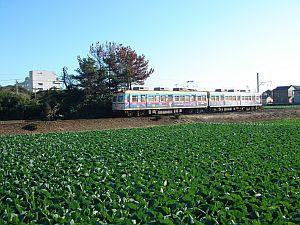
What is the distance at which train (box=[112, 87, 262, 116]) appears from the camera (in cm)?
3228

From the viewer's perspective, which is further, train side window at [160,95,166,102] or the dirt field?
train side window at [160,95,166,102]

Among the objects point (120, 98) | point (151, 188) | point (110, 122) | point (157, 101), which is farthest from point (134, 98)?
point (151, 188)

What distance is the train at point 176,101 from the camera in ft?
106

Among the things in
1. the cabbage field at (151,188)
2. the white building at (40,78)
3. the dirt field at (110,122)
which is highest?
the white building at (40,78)

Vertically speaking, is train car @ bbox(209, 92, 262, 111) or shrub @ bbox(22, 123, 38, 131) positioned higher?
train car @ bbox(209, 92, 262, 111)

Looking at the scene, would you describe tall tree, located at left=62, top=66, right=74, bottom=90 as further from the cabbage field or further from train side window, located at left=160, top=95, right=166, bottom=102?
the cabbage field

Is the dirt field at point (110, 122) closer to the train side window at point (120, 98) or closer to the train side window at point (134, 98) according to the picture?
the train side window at point (134, 98)

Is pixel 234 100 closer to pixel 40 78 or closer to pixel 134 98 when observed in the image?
pixel 134 98

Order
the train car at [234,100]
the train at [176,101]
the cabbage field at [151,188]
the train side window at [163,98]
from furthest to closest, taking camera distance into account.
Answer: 1. the train car at [234,100]
2. the train side window at [163,98]
3. the train at [176,101]
4. the cabbage field at [151,188]

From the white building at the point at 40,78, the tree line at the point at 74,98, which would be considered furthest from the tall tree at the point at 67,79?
the white building at the point at 40,78

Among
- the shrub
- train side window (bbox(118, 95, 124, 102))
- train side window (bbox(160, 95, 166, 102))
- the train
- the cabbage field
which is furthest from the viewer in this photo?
train side window (bbox(160, 95, 166, 102))

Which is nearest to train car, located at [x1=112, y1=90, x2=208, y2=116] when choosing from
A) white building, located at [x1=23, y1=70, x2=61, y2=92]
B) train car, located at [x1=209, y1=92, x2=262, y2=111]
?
train car, located at [x1=209, y1=92, x2=262, y2=111]

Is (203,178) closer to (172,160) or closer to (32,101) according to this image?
(172,160)

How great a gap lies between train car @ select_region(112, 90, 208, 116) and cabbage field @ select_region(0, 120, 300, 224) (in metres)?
20.5
